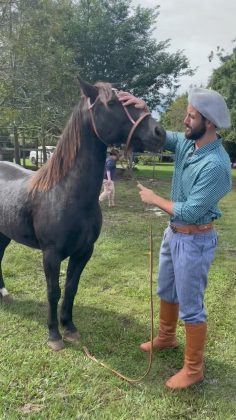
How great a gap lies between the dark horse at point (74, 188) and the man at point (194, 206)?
174 millimetres

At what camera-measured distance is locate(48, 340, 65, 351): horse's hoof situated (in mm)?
3227

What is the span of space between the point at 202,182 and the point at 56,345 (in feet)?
6.06

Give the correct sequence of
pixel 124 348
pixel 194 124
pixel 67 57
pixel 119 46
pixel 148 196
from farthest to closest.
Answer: pixel 119 46
pixel 67 57
pixel 124 348
pixel 148 196
pixel 194 124

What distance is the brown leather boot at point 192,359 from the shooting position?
2.72 m

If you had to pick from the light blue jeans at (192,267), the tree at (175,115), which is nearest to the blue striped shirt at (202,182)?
the light blue jeans at (192,267)

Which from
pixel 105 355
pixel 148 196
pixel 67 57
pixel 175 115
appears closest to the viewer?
pixel 148 196

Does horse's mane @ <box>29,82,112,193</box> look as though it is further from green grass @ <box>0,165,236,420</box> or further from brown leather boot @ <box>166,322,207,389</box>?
brown leather boot @ <box>166,322,207,389</box>

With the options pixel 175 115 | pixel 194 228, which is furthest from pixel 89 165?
pixel 175 115

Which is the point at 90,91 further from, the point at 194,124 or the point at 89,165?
the point at 194,124

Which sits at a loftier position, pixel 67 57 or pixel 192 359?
pixel 67 57

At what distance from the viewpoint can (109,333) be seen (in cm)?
353

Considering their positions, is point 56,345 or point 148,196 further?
point 56,345

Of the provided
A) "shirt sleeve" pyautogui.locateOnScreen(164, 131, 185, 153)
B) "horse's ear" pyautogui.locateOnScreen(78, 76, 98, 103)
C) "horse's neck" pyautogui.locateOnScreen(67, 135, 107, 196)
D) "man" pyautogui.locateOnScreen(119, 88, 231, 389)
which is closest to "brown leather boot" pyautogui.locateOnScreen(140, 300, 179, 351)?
"man" pyautogui.locateOnScreen(119, 88, 231, 389)

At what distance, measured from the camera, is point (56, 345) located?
10.6 ft
